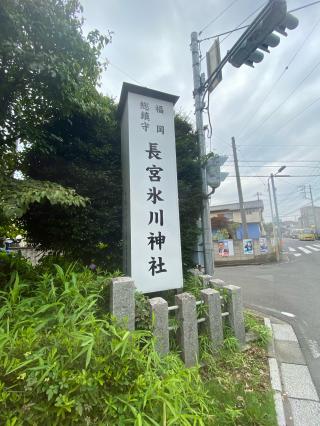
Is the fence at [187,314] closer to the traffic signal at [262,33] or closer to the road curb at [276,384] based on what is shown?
the road curb at [276,384]

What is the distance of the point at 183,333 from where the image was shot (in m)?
3.16

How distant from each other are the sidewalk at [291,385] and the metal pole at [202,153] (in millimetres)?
1900

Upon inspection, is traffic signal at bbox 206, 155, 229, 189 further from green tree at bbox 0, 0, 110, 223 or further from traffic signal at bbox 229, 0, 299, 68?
green tree at bbox 0, 0, 110, 223

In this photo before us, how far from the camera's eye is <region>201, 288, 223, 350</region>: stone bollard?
3.45 metres

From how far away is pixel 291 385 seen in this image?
9.57 ft

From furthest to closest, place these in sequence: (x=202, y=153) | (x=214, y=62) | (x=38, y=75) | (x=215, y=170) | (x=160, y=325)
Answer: (x=202, y=153) < (x=215, y=170) < (x=214, y=62) < (x=38, y=75) < (x=160, y=325)

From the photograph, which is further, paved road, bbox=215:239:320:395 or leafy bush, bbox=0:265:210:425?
paved road, bbox=215:239:320:395

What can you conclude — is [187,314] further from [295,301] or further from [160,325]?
[295,301]

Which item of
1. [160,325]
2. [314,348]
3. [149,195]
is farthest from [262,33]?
[314,348]

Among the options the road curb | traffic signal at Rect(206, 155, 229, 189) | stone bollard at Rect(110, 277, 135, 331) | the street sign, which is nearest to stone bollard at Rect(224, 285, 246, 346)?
the road curb

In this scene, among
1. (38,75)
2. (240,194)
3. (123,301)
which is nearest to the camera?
(123,301)

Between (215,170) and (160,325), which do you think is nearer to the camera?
(160,325)

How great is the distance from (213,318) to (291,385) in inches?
47.2

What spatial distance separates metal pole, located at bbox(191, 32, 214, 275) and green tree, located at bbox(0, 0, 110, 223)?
236 cm
